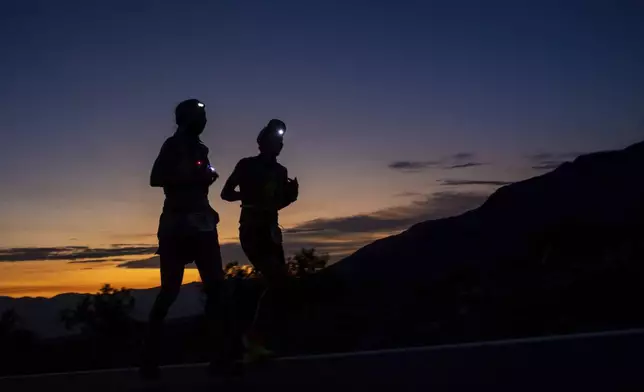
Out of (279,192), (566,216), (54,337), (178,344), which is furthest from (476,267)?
(279,192)

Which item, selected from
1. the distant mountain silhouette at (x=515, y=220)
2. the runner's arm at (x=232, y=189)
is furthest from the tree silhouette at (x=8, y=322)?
the runner's arm at (x=232, y=189)

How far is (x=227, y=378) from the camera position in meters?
5.47

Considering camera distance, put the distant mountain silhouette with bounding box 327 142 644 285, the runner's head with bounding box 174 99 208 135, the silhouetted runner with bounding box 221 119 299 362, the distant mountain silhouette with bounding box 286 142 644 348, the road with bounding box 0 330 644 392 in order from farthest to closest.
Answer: the distant mountain silhouette with bounding box 327 142 644 285
the distant mountain silhouette with bounding box 286 142 644 348
the silhouetted runner with bounding box 221 119 299 362
the runner's head with bounding box 174 99 208 135
the road with bounding box 0 330 644 392

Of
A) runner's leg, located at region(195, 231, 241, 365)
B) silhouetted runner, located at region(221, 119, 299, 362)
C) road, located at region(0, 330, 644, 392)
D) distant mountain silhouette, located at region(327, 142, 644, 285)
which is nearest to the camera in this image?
road, located at region(0, 330, 644, 392)

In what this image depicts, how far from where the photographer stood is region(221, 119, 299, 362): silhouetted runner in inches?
260

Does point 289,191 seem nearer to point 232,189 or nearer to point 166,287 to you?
point 232,189

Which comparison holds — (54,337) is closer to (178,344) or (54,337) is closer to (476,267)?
(178,344)

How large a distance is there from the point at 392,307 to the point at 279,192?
1850 cm

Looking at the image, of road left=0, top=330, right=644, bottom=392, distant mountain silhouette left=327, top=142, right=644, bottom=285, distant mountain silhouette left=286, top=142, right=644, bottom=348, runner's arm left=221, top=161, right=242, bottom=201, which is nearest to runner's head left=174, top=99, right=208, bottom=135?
runner's arm left=221, top=161, right=242, bottom=201

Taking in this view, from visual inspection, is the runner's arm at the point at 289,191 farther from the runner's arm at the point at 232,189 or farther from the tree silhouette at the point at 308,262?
the tree silhouette at the point at 308,262

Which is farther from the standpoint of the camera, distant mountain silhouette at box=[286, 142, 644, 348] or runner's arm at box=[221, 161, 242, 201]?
distant mountain silhouette at box=[286, 142, 644, 348]

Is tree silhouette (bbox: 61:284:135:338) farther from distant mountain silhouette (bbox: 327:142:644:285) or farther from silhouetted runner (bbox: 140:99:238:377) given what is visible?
silhouetted runner (bbox: 140:99:238:377)

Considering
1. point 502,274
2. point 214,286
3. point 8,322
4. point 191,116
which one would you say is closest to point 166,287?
point 214,286

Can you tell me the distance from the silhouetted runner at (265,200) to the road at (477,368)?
3.92 feet
